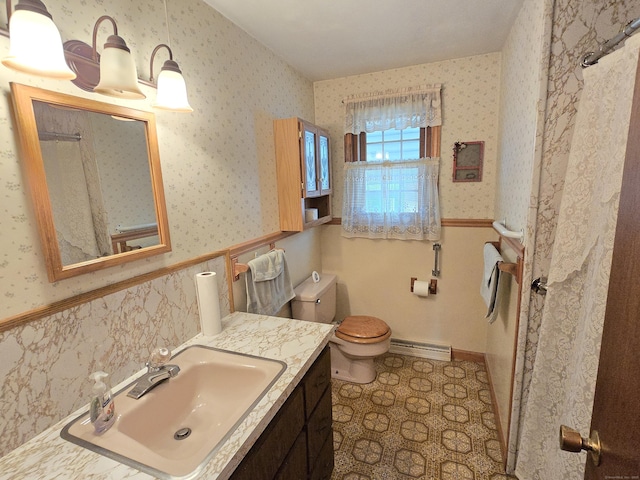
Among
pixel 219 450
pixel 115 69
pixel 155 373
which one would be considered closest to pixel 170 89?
pixel 115 69

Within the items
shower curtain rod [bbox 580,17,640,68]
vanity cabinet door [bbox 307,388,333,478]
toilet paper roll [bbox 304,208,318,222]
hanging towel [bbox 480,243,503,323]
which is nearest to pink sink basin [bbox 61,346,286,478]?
vanity cabinet door [bbox 307,388,333,478]

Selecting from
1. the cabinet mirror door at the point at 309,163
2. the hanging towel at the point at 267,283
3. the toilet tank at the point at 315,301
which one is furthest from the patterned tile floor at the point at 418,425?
the cabinet mirror door at the point at 309,163

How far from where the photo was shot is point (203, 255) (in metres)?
1.43

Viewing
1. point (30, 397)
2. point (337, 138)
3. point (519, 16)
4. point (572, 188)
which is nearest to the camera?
point (30, 397)

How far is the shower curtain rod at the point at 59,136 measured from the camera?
850 millimetres

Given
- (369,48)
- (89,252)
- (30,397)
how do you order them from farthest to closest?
(369,48) → (89,252) → (30,397)

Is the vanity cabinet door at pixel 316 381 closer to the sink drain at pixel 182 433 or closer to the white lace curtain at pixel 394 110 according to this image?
the sink drain at pixel 182 433

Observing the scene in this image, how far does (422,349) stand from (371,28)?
239cm

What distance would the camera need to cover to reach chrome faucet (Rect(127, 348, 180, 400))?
1.01 m

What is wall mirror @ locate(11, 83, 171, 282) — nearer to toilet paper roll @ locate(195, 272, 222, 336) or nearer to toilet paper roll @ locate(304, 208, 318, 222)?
toilet paper roll @ locate(195, 272, 222, 336)

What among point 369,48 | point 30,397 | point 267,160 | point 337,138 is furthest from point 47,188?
point 337,138

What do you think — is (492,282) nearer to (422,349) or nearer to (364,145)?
(422,349)

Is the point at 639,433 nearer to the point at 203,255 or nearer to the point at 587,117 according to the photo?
the point at 587,117

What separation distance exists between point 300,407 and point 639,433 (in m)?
0.93
